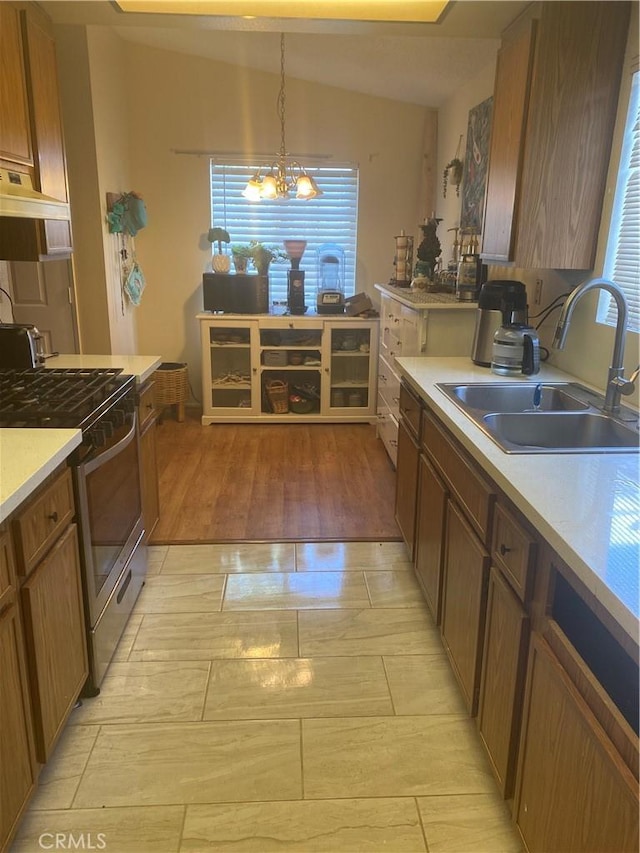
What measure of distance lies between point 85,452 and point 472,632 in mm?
1207

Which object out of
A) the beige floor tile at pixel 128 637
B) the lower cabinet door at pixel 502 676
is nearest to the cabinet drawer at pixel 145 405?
the beige floor tile at pixel 128 637

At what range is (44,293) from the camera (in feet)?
12.9

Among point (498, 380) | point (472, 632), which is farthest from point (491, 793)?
point (498, 380)

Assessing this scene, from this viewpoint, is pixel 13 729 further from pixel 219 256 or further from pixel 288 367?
pixel 219 256

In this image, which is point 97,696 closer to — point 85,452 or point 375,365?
point 85,452

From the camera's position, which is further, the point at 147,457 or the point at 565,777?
the point at 147,457

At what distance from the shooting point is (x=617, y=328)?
76.0 inches

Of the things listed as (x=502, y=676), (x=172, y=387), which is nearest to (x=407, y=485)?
(x=502, y=676)

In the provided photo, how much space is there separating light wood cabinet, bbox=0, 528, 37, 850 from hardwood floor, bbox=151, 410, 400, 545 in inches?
61.6

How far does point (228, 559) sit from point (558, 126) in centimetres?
218

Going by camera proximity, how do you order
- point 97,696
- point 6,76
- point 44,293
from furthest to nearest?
point 44,293
point 6,76
point 97,696

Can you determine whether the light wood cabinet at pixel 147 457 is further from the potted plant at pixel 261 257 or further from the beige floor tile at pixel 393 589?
the potted plant at pixel 261 257

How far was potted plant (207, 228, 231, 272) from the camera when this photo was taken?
191 inches
